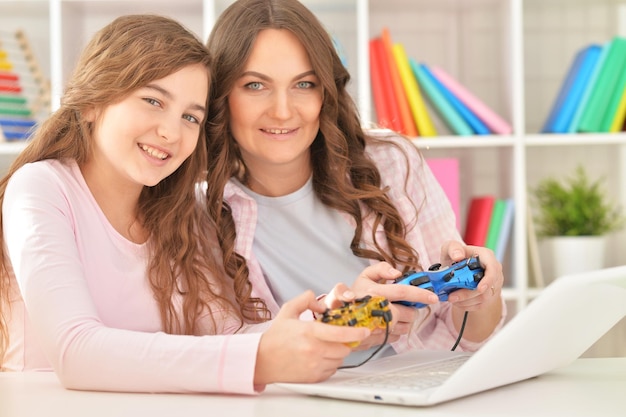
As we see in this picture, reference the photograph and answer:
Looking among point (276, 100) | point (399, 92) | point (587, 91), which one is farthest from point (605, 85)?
point (276, 100)

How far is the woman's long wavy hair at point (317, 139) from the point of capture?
5.23 ft

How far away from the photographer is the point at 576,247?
106 inches

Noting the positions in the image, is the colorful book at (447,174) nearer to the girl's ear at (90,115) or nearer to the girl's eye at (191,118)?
the girl's eye at (191,118)

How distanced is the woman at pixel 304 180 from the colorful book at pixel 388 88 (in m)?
0.95

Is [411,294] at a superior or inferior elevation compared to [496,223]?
superior

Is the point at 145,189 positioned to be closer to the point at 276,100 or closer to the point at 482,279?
the point at 276,100

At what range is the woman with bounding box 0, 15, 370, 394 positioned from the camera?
126 centimetres

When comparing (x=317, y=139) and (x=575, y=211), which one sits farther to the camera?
(x=575, y=211)

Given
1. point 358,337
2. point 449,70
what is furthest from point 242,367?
point 449,70

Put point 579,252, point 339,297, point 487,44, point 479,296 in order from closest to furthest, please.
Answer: point 339,297 < point 479,296 < point 579,252 < point 487,44

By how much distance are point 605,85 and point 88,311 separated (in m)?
2.16

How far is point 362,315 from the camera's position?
939 millimetres

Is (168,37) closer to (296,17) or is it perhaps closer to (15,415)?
(296,17)

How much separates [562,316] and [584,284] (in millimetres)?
72
